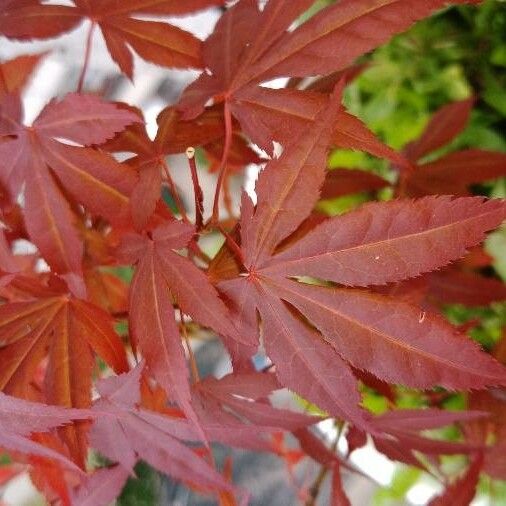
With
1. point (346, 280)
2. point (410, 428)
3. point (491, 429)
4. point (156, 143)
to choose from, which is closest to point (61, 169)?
point (156, 143)

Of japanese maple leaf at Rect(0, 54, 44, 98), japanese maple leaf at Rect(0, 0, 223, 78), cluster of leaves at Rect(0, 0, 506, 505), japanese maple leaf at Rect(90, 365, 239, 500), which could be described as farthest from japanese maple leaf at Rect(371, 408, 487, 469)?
japanese maple leaf at Rect(0, 54, 44, 98)

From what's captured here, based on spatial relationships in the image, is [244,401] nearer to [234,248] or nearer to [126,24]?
[234,248]

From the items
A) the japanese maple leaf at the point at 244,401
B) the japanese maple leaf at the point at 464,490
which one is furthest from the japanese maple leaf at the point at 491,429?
the japanese maple leaf at the point at 244,401


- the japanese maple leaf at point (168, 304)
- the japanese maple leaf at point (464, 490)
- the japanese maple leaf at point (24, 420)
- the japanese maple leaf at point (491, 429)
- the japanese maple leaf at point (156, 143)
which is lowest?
the japanese maple leaf at point (491, 429)

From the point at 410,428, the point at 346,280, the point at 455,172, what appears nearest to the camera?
the point at 346,280

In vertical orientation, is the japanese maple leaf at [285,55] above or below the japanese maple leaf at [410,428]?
above

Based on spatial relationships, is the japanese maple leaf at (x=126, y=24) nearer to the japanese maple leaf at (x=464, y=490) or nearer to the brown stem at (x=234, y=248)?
the brown stem at (x=234, y=248)

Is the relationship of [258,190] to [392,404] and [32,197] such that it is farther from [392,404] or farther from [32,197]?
[392,404]
